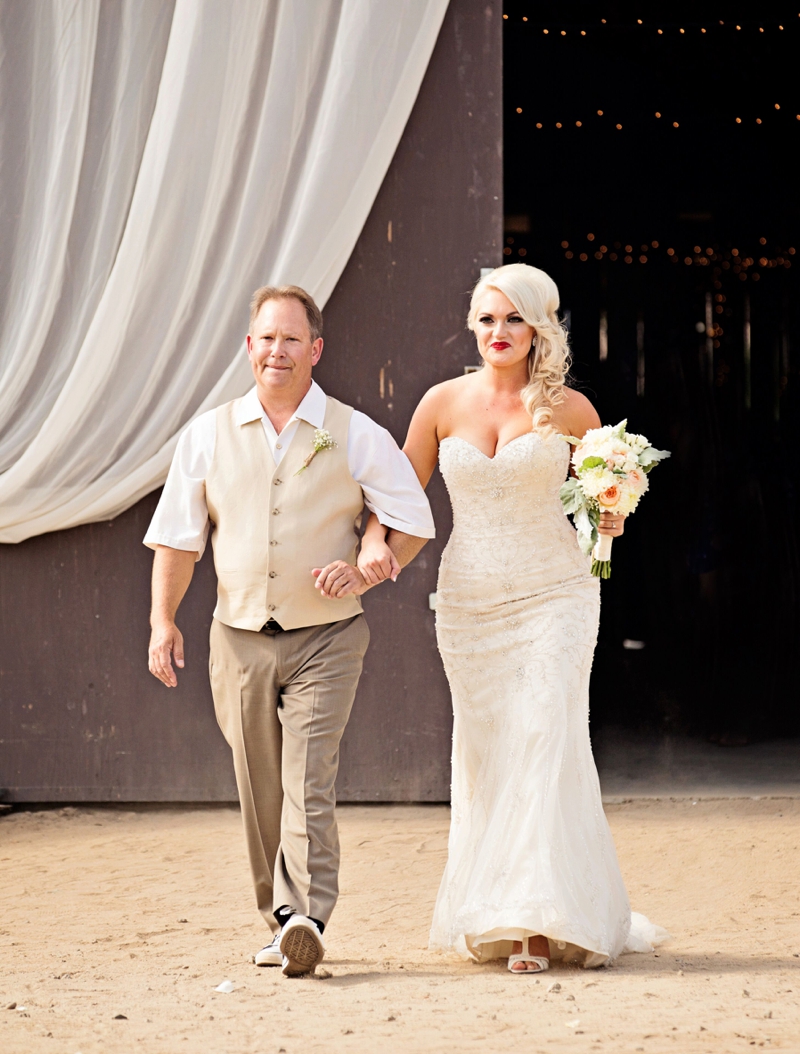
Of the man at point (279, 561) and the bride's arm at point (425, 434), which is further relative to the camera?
the bride's arm at point (425, 434)

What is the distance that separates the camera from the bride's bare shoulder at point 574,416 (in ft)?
13.6

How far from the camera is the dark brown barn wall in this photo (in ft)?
19.3

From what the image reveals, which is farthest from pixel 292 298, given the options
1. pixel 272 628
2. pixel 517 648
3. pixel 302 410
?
pixel 517 648

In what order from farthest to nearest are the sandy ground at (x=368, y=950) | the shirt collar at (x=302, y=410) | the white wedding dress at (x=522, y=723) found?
the shirt collar at (x=302, y=410) → the white wedding dress at (x=522, y=723) → the sandy ground at (x=368, y=950)

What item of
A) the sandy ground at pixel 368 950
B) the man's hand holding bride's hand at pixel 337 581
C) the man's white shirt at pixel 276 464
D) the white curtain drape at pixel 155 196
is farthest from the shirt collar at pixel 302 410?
the white curtain drape at pixel 155 196

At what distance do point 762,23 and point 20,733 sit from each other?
6537 millimetres

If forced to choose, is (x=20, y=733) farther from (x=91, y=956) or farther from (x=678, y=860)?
(x=678, y=860)

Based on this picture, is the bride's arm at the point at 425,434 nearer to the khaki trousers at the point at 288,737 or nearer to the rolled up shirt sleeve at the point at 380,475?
the rolled up shirt sleeve at the point at 380,475

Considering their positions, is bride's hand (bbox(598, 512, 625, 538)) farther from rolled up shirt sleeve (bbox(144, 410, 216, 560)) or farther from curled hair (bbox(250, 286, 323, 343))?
rolled up shirt sleeve (bbox(144, 410, 216, 560))

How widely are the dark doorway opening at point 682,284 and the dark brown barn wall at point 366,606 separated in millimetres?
2485

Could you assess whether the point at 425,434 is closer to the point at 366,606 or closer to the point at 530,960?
the point at 530,960

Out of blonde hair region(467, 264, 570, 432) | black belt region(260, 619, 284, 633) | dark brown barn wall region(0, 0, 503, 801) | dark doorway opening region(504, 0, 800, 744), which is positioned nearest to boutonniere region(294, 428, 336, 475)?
A: black belt region(260, 619, 284, 633)

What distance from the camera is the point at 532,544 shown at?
4.10 meters

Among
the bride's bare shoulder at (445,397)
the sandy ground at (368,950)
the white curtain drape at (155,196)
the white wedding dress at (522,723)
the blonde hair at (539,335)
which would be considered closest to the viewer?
the sandy ground at (368,950)
